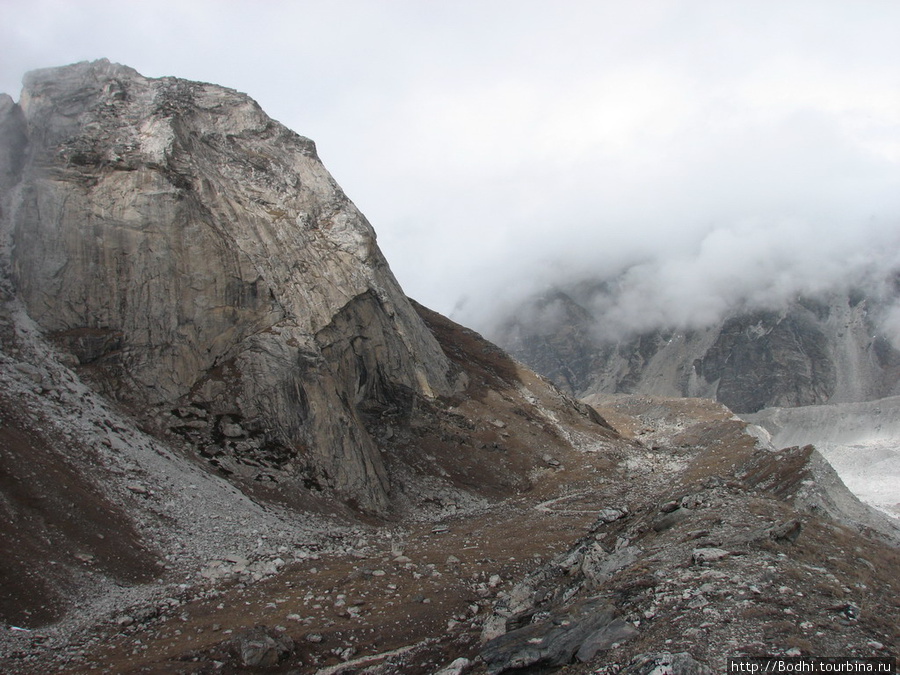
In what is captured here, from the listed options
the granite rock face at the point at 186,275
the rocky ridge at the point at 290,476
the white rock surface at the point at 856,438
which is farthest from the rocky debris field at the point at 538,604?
the white rock surface at the point at 856,438

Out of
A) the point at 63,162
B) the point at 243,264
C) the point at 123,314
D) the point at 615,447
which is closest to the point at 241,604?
the point at 123,314

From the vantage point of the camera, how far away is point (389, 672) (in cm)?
1608

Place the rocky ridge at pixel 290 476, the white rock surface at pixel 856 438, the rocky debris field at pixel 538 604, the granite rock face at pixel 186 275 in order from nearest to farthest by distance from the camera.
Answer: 1. the rocky debris field at pixel 538 604
2. the rocky ridge at pixel 290 476
3. the granite rock face at pixel 186 275
4. the white rock surface at pixel 856 438

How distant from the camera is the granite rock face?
120ft

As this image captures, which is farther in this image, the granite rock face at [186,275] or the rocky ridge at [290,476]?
the granite rock face at [186,275]

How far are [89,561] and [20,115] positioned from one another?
38718 millimetres

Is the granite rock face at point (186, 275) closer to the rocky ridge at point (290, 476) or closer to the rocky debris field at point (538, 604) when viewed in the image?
the rocky ridge at point (290, 476)

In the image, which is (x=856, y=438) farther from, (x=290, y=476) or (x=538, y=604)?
(x=538, y=604)

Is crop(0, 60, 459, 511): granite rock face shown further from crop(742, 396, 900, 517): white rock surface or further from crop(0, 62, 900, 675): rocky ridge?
crop(742, 396, 900, 517): white rock surface

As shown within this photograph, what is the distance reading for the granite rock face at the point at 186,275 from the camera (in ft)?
120

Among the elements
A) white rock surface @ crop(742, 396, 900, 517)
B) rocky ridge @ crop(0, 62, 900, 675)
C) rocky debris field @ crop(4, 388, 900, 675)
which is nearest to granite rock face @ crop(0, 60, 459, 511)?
rocky ridge @ crop(0, 62, 900, 675)

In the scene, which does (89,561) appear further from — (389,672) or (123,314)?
(123,314)

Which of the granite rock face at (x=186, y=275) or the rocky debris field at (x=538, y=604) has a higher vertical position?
the granite rock face at (x=186, y=275)

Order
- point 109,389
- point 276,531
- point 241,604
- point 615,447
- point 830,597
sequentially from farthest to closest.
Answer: point 615,447 < point 109,389 < point 276,531 < point 241,604 < point 830,597
